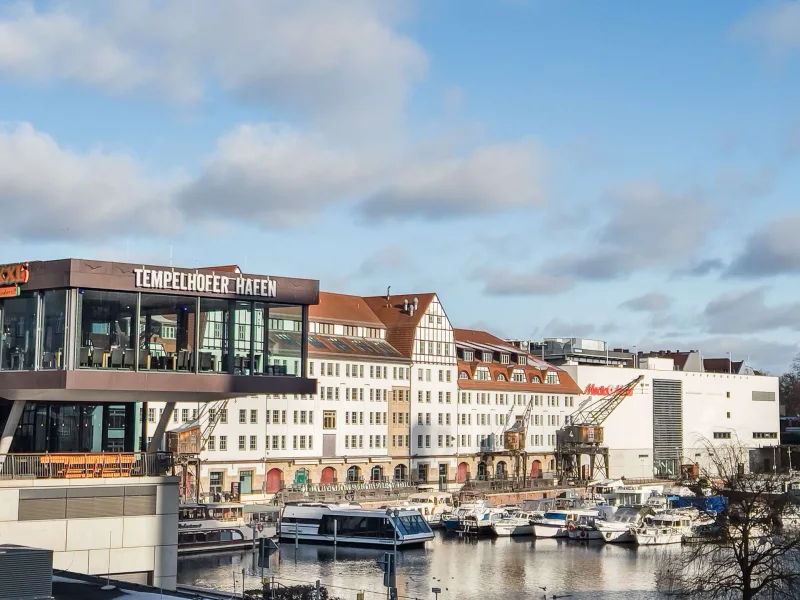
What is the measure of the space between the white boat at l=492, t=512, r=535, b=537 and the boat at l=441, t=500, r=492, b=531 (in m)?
2.29

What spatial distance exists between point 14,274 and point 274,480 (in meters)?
62.0

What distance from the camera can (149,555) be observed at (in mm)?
44562

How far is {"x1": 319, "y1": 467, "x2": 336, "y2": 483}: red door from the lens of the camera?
358ft

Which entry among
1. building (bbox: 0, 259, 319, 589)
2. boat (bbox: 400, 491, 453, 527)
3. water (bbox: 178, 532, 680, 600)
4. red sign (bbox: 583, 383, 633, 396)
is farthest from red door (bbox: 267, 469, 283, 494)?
building (bbox: 0, 259, 319, 589)

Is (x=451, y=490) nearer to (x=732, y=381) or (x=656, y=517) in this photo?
(x=656, y=517)

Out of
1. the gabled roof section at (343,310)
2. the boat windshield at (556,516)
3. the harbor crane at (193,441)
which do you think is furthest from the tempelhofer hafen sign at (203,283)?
the gabled roof section at (343,310)

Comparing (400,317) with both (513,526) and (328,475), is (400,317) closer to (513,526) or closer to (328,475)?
(328,475)

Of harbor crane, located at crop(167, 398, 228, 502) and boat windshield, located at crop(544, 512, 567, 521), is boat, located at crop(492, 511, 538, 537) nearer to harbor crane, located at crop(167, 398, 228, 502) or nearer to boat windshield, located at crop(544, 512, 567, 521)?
boat windshield, located at crop(544, 512, 567, 521)

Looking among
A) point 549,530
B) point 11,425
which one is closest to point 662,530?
point 549,530

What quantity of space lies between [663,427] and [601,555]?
69497 mm

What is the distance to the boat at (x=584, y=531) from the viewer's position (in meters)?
95.1

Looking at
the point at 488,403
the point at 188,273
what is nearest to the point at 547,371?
the point at 488,403

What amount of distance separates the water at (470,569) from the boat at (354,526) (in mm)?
964

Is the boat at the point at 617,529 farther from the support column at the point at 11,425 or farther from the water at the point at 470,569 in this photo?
the support column at the point at 11,425
